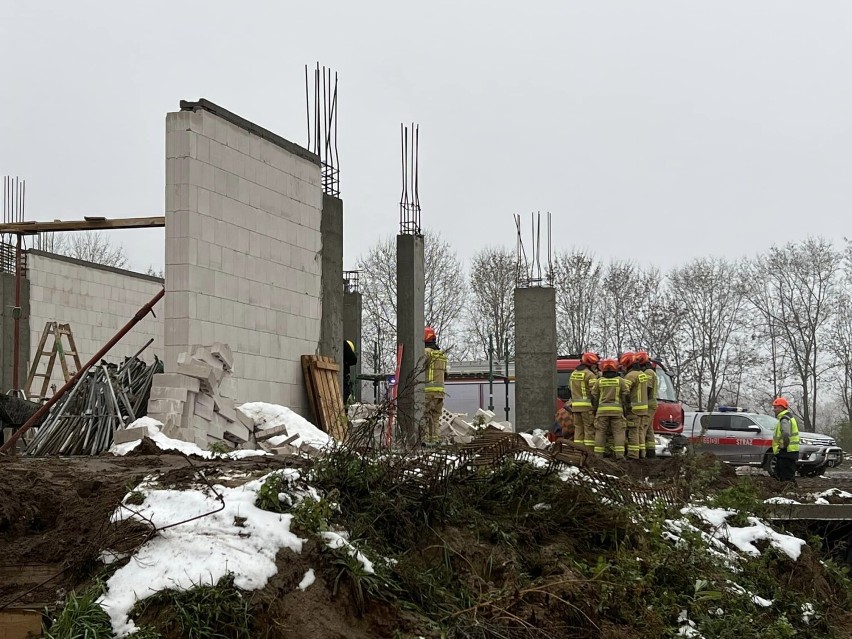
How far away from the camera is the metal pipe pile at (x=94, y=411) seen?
41.0 feet

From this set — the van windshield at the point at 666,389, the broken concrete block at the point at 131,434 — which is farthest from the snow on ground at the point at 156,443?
the van windshield at the point at 666,389

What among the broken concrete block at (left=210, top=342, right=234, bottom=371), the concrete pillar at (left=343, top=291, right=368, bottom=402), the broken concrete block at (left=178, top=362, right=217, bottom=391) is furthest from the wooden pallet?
the concrete pillar at (left=343, top=291, right=368, bottom=402)

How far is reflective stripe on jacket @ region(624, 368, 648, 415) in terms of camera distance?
14.6m

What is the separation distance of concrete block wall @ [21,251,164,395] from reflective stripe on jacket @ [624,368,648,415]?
13.1 m

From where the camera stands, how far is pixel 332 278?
16.9m

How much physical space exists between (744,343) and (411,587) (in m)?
43.5

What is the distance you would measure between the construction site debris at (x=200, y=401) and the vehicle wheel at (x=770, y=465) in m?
9.03

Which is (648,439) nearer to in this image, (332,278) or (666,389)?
(332,278)

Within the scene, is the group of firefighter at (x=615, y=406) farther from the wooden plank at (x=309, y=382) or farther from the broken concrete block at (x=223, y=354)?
the broken concrete block at (x=223, y=354)

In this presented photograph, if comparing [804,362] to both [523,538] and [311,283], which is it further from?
[523,538]

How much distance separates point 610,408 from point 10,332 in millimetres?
14396

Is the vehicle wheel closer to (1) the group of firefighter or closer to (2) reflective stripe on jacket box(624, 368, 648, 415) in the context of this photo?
(1) the group of firefighter

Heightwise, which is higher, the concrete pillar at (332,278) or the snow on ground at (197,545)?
the concrete pillar at (332,278)

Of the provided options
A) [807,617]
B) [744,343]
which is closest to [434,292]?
[744,343]
